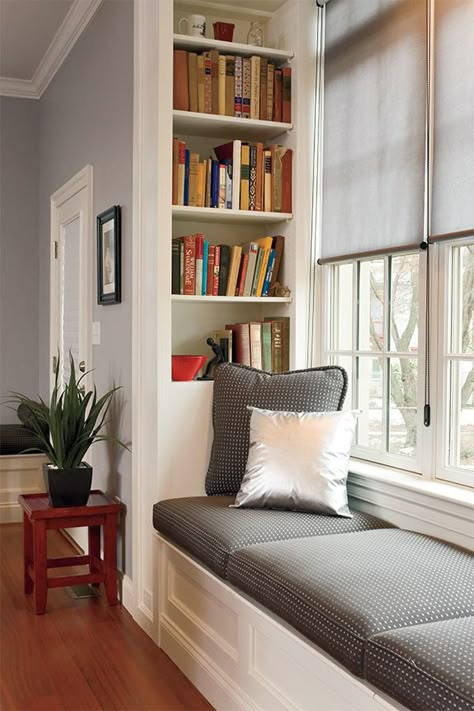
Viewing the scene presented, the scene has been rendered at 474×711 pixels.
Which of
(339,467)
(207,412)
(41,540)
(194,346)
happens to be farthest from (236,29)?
(41,540)

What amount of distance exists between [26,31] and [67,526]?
2950mm

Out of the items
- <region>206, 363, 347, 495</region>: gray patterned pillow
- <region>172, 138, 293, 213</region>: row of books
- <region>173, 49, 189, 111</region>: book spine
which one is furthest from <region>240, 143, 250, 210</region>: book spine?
<region>206, 363, 347, 495</region>: gray patterned pillow

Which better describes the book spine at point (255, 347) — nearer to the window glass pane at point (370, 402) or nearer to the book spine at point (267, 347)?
the book spine at point (267, 347)

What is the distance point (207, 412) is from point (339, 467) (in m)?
0.71

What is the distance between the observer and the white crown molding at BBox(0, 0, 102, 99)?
4301 mm

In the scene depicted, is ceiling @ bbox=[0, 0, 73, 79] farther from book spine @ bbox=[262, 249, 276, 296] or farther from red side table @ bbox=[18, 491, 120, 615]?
red side table @ bbox=[18, 491, 120, 615]

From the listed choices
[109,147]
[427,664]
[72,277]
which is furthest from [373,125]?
[72,277]

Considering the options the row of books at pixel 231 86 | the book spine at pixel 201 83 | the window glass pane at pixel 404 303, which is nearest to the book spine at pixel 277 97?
the row of books at pixel 231 86

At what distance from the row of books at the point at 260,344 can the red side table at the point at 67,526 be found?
856 mm

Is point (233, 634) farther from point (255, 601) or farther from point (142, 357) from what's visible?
point (142, 357)

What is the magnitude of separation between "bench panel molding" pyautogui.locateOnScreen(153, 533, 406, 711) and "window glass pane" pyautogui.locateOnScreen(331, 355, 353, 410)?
887 millimetres

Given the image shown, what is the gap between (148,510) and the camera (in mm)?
3322

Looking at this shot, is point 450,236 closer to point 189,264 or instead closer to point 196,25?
point 189,264

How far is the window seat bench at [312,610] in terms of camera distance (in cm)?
172
